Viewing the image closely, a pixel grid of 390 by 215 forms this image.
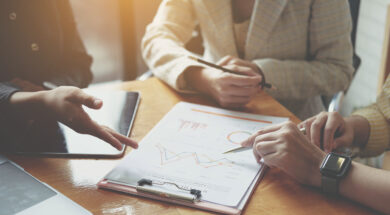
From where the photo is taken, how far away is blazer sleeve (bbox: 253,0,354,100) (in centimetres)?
108

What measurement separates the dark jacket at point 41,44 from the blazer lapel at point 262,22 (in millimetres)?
628

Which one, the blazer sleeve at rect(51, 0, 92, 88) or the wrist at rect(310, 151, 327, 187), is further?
the blazer sleeve at rect(51, 0, 92, 88)

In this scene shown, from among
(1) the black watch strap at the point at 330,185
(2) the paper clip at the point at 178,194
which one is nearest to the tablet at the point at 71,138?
(2) the paper clip at the point at 178,194

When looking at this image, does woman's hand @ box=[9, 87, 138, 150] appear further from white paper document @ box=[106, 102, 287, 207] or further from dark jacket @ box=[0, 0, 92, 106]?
dark jacket @ box=[0, 0, 92, 106]

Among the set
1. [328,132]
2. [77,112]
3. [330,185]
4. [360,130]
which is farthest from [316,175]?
[77,112]

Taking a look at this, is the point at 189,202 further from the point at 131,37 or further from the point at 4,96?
the point at 131,37

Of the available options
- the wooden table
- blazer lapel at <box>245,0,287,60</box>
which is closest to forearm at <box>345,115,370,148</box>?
the wooden table

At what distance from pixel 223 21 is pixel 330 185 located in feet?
2.43

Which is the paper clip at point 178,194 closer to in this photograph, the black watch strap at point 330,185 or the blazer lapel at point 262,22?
the black watch strap at point 330,185

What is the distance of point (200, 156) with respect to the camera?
28.6 inches

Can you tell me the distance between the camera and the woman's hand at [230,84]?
94 cm

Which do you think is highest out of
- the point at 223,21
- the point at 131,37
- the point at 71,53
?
the point at 223,21

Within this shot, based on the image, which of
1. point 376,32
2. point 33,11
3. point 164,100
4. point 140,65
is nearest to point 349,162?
point 164,100

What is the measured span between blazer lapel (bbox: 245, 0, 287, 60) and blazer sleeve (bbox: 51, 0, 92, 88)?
0.67 meters
